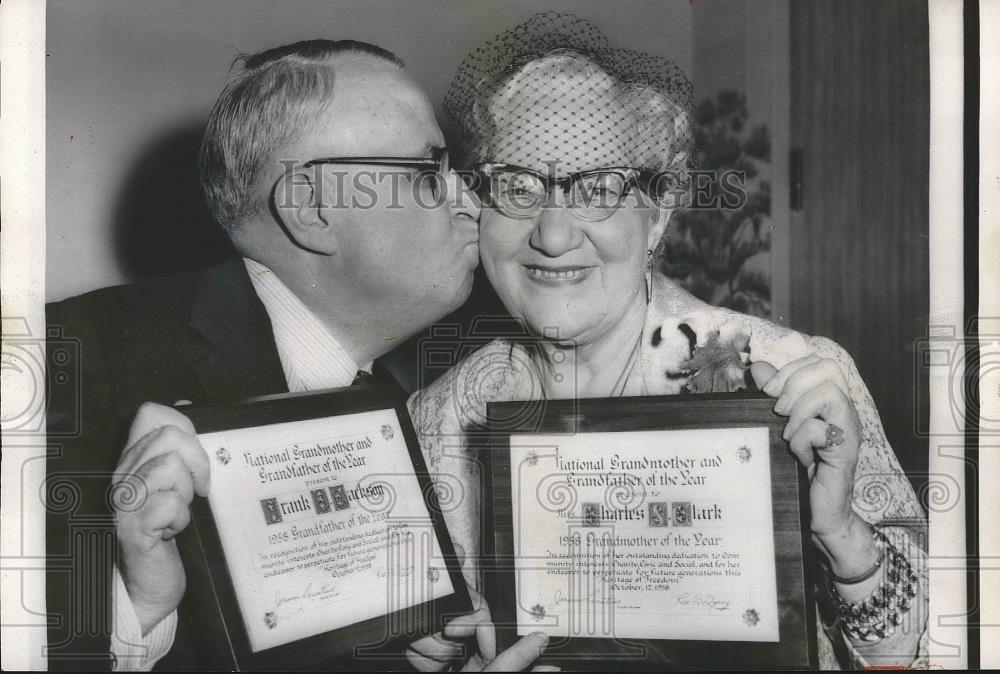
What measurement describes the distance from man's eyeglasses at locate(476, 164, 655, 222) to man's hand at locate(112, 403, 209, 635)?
27.9 inches

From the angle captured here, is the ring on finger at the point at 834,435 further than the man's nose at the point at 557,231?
No

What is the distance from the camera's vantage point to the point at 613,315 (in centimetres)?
163

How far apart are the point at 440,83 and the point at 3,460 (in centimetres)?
113

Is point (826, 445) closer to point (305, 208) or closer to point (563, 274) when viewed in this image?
point (563, 274)

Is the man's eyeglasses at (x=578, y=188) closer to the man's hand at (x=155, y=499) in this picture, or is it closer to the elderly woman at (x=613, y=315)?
the elderly woman at (x=613, y=315)

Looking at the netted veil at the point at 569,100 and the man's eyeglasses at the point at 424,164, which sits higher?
the netted veil at the point at 569,100

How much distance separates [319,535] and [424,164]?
713mm

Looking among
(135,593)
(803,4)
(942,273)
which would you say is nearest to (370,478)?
(135,593)

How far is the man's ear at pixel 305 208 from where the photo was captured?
5.31 feet

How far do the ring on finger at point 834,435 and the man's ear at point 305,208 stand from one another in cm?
96

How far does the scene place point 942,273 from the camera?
1750 mm

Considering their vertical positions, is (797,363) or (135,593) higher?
(797,363)

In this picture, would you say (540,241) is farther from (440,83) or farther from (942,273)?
(942,273)
